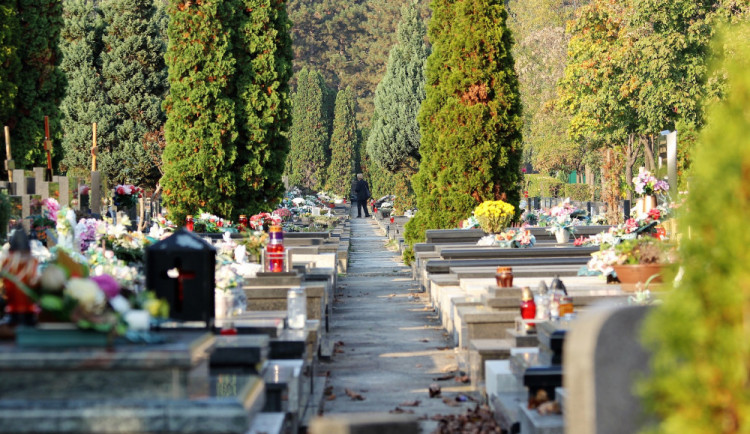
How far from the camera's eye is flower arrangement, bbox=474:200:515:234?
1880cm

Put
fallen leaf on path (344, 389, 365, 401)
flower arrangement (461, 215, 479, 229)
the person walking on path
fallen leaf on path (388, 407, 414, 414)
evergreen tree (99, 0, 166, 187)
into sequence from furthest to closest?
the person walking on path → evergreen tree (99, 0, 166, 187) → flower arrangement (461, 215, 479, 229) → fallen leaf on path (344, 389, 365, 401) → fallen leaf on path (388, 407, 414, 414)

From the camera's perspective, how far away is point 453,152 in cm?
2094

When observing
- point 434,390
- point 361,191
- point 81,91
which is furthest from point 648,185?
point 361,191

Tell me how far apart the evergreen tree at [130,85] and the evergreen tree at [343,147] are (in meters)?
35.4

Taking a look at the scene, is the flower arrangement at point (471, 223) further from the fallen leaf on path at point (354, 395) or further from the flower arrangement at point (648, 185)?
the fallen leaf on path at point (354, 395)

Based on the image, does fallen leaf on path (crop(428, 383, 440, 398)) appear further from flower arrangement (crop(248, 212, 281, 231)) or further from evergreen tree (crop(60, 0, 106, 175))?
evergreen tree (crop(60, 0, 106, 175))

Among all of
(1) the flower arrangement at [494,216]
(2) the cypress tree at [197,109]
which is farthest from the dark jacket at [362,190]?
(1) the flower arrangement at [494,216]

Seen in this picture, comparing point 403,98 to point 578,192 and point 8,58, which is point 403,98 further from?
point 8,58

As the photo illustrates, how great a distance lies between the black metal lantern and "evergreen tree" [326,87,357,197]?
60998 mm

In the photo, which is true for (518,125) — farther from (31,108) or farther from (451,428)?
(451,428)

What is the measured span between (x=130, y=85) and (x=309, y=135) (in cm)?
3682

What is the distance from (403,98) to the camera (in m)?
43.2

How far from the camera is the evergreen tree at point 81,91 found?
32.4 meters

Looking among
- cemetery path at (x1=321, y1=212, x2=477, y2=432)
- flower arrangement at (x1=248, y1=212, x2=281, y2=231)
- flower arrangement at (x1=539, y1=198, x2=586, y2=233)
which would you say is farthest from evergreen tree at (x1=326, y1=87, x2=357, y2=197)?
flower arrangement at (x1=248, y1=212, x2=281, y2=231)
